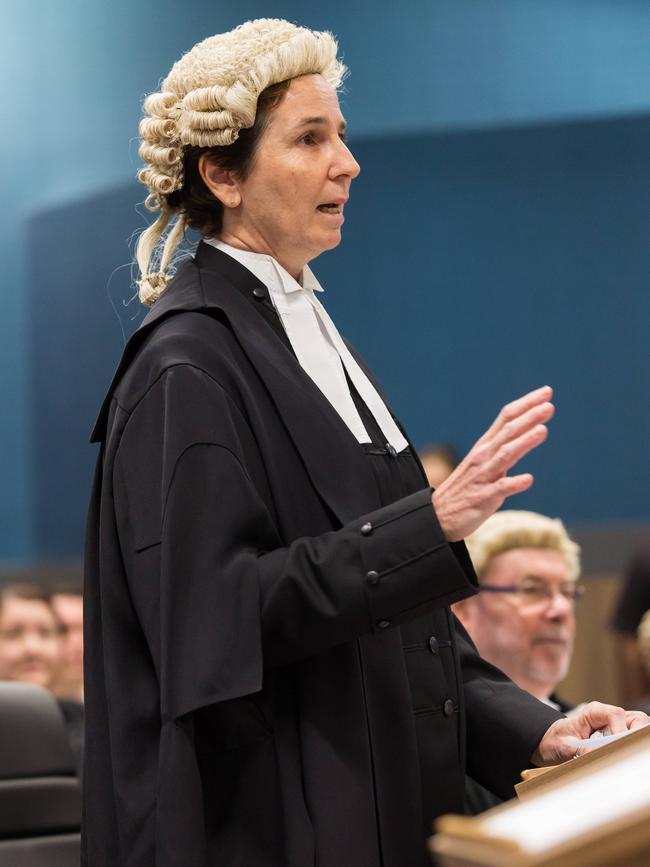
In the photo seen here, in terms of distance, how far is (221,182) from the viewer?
215 centimetres

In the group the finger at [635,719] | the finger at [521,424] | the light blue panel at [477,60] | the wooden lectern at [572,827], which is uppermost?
the light blue panel at [477,60]

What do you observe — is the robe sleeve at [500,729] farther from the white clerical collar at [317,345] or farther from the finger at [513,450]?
the finger at [513,450]

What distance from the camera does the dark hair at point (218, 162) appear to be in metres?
2.12

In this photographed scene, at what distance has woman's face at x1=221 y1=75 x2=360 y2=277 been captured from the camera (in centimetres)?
210

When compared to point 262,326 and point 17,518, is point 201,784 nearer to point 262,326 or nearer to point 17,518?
point 262,326

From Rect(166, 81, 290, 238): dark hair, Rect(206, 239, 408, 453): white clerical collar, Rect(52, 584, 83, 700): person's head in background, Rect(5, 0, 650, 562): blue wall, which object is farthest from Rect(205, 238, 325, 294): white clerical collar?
Rect(5, 0, 650, 562): blue wall

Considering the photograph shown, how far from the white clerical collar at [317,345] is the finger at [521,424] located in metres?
0.42

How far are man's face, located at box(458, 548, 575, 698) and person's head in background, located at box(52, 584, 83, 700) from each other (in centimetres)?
145

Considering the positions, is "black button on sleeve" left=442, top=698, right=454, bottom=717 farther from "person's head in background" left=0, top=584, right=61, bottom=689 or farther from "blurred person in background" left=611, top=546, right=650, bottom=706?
"blurred person in background" left=611, top=546, right=650, bottom=706

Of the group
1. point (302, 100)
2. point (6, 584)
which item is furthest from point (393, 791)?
point (6, 584)

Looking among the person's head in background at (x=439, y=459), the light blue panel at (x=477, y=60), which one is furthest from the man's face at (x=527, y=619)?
the light blue panel at (x=477, y=60)

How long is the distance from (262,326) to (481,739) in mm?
684

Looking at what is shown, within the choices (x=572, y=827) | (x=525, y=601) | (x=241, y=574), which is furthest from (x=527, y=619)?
(x=572, y=827)

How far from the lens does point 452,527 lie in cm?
169
